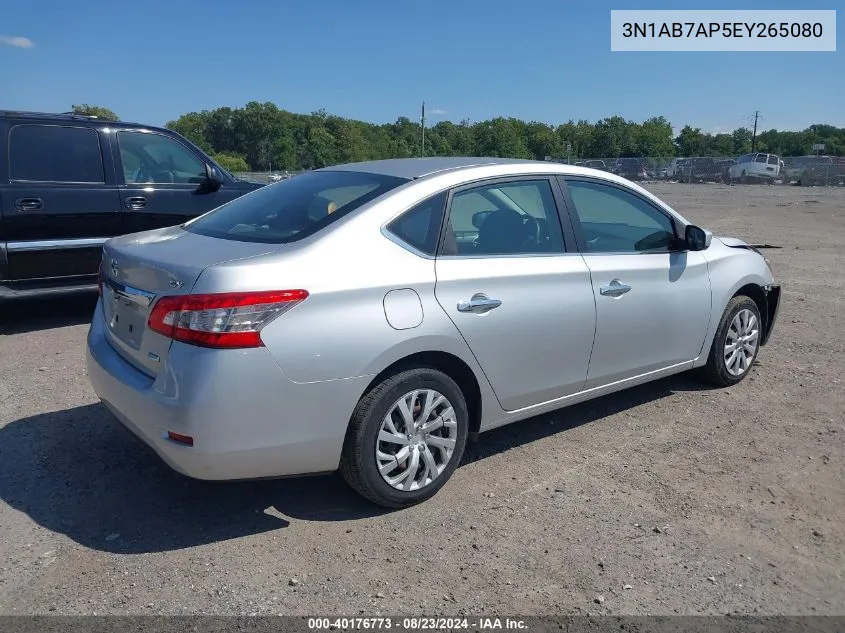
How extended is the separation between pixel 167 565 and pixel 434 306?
165 centimetres

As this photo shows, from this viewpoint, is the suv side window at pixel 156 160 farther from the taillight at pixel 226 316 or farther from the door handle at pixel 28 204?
the taillight at pixel 226 316

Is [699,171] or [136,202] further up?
[699,171]

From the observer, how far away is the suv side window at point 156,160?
7.32 meters

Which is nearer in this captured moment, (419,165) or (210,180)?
(419,165)

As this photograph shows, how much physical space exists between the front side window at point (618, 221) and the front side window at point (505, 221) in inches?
9.5

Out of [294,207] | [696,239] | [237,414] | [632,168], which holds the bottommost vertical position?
[237,414]

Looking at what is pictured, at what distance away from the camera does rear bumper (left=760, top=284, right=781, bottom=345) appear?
5.72 m

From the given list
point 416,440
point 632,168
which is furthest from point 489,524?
point 632,168

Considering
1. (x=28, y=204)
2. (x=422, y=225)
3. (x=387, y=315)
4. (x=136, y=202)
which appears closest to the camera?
(x=387, y=315)

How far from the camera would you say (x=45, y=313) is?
773 centimetres

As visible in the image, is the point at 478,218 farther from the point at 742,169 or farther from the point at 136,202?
the point at 742,169

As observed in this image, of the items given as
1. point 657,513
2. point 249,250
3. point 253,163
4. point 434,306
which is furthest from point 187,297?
point 253,163

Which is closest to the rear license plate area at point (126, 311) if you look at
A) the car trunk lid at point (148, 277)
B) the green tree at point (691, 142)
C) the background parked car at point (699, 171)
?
the car trunk lid at point (148, 277)

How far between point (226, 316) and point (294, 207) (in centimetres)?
111
